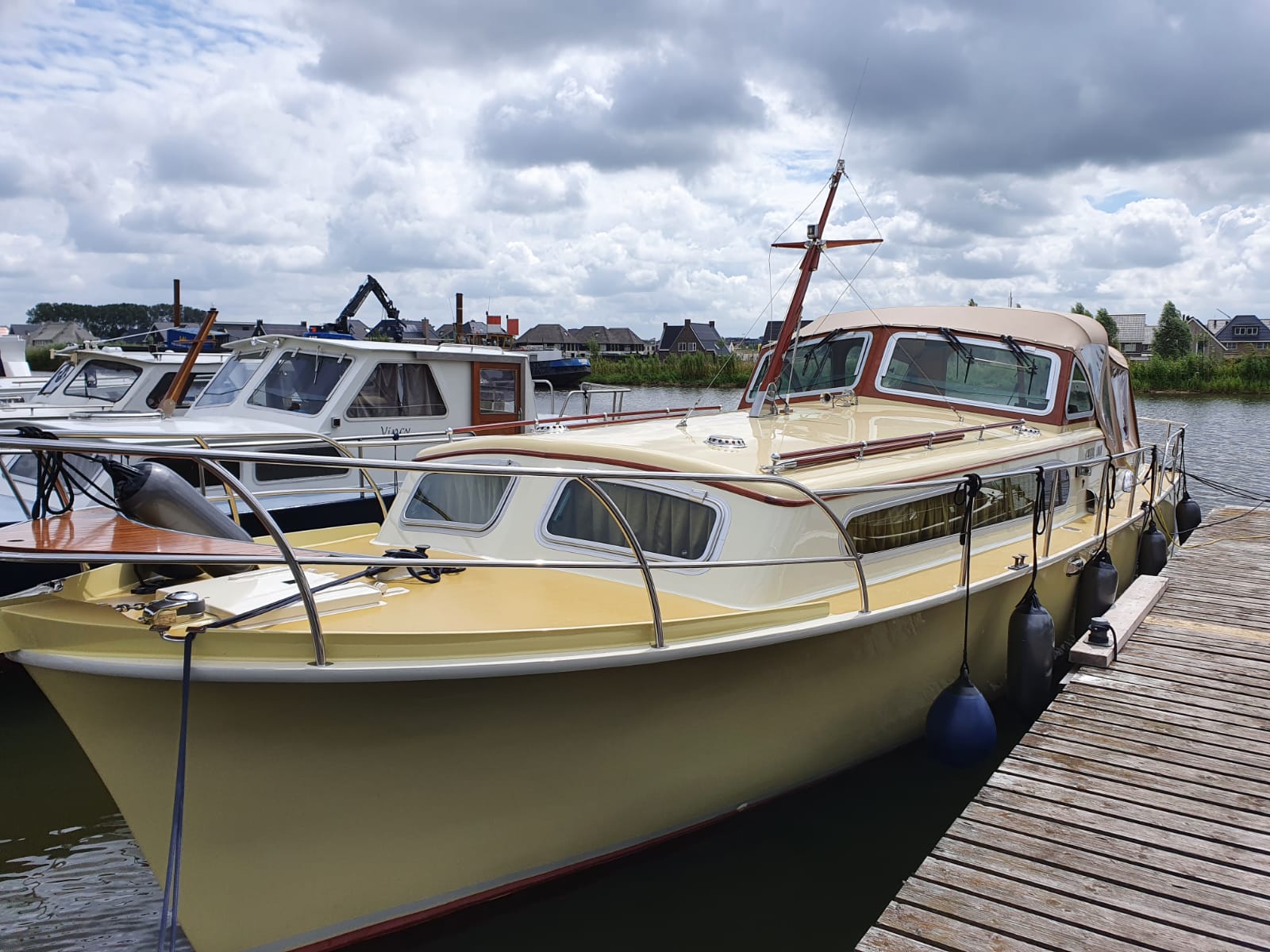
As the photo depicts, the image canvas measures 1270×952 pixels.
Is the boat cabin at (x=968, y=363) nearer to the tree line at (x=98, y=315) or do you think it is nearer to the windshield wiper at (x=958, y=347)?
the windshield wiper at (x=958, y=347)

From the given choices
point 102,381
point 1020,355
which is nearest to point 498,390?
point 1020,355

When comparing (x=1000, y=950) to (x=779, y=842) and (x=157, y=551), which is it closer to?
(x=779, y=842)

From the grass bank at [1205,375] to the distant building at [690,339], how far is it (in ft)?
130

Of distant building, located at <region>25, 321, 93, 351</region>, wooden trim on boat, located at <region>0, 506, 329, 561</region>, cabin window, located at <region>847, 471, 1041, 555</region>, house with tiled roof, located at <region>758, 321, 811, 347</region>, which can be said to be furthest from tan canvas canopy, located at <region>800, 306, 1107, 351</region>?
distant building, located at <region>25, 321, 93, 351</region>

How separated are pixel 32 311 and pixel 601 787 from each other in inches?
5865

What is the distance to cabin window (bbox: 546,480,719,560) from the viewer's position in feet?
16.7

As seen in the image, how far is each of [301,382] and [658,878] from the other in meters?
7.86

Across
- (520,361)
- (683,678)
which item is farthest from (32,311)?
(683,678)

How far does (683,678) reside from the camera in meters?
4.30

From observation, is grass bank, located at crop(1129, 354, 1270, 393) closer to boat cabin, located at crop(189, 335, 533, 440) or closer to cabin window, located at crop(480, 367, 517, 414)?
cabin window, located at crop(480, 367, 517, 414)

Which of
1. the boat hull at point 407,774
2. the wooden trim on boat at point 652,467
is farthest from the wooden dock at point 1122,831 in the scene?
the wooden trim on boat at point 652,467

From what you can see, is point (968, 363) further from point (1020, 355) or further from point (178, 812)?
point (178, 812)

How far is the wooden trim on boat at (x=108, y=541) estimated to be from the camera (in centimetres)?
329

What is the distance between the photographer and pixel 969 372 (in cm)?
803
